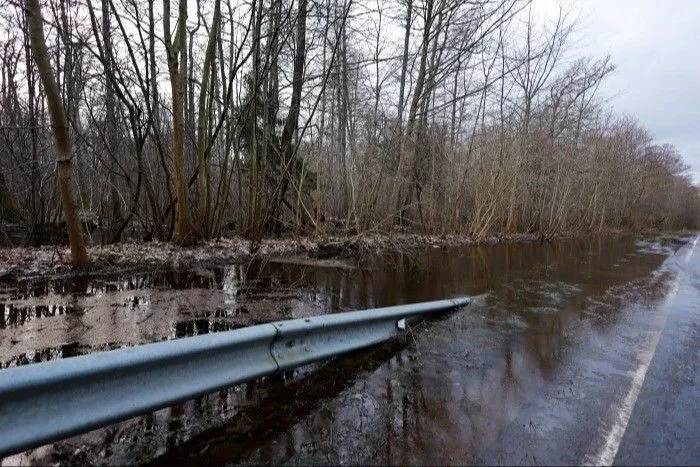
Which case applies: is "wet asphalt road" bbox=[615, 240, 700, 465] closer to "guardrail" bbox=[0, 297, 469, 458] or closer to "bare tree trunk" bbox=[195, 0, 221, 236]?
"guardrail" bbox=[0, 297, 469, 458]

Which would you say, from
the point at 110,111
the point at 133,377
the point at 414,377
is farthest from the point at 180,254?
the point at 133,377

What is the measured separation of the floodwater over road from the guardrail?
25 cm

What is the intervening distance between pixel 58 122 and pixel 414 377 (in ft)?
21.9

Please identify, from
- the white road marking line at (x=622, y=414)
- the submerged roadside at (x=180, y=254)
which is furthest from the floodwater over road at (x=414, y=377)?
the submerged roadside at (x=180, y=254)

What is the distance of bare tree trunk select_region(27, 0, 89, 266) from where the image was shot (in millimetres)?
6422

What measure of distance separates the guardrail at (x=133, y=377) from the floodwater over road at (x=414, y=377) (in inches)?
9.9

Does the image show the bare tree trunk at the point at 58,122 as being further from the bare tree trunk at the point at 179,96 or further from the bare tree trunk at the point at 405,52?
the bare tree trunk at the point at 405,52

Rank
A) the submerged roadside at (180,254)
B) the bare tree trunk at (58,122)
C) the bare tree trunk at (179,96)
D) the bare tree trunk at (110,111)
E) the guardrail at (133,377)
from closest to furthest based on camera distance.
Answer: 1. the guardrail at (133,377)
2. the bare tree trunk at (58,122)
3. the submerged roadside at (180,254)
4. the bare tree trunk at (179,96)
5. the bare tree trunk at (110,111)

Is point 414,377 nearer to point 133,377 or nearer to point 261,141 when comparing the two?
point 133,377

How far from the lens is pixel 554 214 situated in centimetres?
2641

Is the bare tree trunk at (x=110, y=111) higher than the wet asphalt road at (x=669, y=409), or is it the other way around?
the bare tree trunk at (x=110, y=111)

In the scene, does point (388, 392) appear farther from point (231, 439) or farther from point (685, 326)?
point (685, 326)

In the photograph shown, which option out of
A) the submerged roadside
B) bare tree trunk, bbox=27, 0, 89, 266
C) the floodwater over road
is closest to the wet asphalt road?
the floodwater over road

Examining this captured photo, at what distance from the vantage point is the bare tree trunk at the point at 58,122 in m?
6.42
